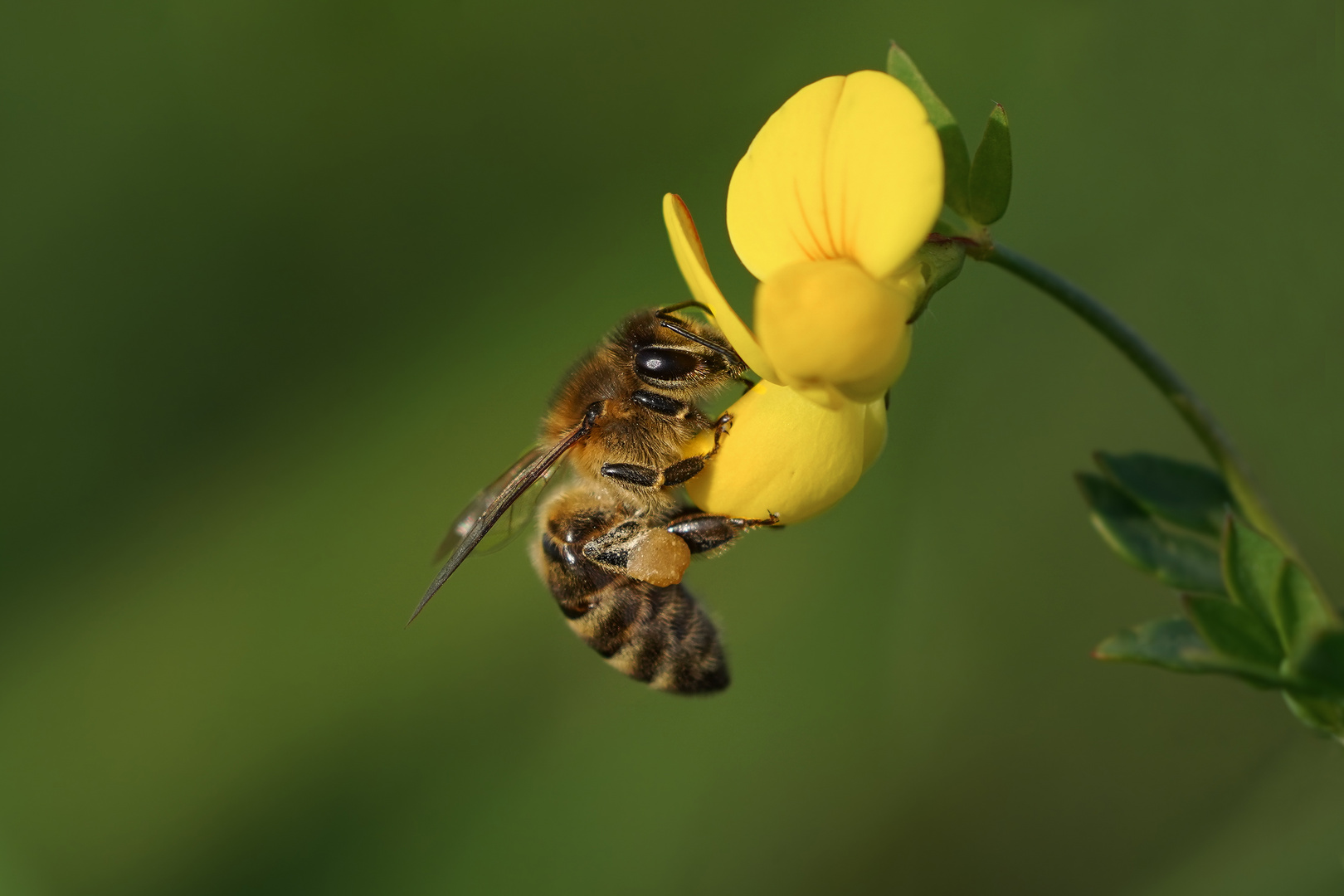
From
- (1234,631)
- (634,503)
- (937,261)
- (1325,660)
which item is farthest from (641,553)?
(1325,660)

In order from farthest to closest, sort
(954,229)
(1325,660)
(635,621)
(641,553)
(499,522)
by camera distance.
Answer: (499,522)
(635,621)
(641,553)
(954,229)
(1325,660)

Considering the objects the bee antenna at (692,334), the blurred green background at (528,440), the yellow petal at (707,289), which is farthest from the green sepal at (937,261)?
the blurred green background at (528,440)

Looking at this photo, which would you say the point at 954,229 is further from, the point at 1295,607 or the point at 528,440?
the point at 528,440

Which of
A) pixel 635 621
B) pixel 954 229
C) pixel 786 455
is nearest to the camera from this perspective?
pixel 954 229

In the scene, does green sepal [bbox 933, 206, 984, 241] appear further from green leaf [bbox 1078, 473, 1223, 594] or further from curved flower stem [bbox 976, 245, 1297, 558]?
green leaf [bbox 1078, 473, 1223, 594]

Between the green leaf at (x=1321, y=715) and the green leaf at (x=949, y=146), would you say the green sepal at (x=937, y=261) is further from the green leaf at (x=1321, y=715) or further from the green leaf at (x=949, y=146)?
the green leaf at (x=1321, y=715)

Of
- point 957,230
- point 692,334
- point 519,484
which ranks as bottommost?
point 519,484
